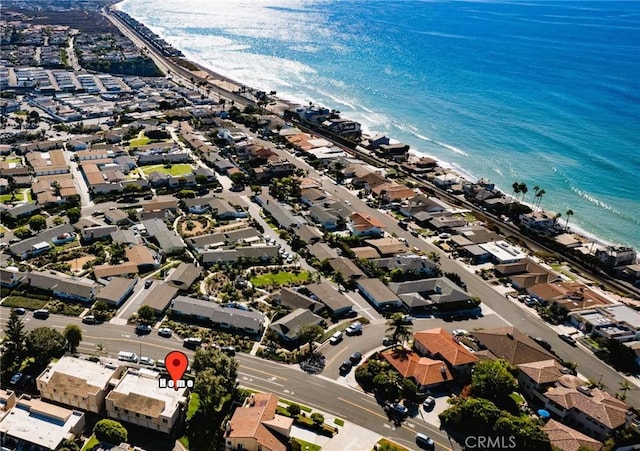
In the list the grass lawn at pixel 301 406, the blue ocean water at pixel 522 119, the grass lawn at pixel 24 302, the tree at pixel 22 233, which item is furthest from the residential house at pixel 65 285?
the blue ocean water at pixel 522 119

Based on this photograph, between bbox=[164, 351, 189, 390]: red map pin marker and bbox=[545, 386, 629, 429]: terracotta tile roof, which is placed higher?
bbox=[545, 386, 629, 429]: terracotta tile roof

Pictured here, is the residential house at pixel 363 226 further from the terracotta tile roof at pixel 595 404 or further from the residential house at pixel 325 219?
the terracotta tile roof at pixel 595 404

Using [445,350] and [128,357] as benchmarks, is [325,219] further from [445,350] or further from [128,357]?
[128,357]

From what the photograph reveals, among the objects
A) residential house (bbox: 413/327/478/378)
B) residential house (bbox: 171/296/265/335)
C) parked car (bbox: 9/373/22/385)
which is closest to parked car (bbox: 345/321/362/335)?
residential house (bbox: 413/327/478/378)

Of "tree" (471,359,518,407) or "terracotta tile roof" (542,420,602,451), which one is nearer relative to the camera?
"terracotta tile roof" (542,420,602,451)

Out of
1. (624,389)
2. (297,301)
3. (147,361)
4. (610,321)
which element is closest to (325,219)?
(297,301)

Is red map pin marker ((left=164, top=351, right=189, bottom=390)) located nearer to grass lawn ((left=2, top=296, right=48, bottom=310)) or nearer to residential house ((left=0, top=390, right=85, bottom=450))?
residential house ((left=0, top=390, right=85, bottom=450))
